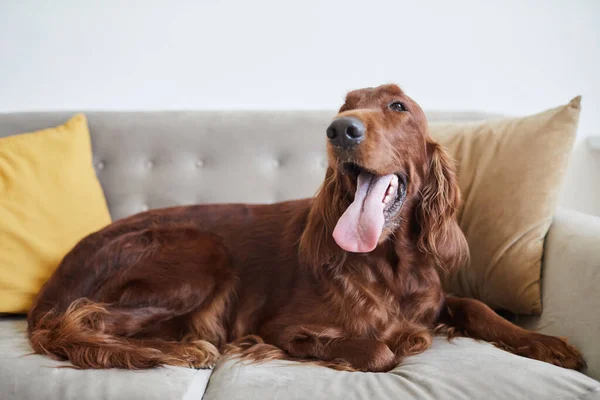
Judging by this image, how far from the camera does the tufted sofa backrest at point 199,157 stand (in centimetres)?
221

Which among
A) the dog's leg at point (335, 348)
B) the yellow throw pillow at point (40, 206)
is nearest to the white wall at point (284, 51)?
the yellow throw pillow at point (40, 206)

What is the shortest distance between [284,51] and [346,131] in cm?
141

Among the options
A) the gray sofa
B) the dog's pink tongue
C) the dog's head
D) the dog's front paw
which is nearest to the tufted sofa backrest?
the gray sofa

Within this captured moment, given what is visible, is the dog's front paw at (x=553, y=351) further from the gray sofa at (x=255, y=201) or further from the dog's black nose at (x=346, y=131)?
the dog's black nose at (x=346, y=131)

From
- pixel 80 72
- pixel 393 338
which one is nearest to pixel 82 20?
pixel 80 72

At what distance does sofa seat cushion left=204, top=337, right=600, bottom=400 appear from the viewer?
1.11 meters

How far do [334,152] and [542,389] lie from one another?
0.73 metres

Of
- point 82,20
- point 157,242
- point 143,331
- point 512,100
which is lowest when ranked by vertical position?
point 143,331

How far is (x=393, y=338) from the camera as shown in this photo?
147 cm

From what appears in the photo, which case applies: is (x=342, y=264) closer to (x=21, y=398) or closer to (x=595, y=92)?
(x=21, y=398)

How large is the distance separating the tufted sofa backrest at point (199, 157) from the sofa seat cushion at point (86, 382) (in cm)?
100

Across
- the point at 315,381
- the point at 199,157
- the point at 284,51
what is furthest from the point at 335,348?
the point at 284,51

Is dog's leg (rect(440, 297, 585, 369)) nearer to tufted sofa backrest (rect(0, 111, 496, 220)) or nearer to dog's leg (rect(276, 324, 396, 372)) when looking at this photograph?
dog's leg (rect(276, 324, 396, 372))

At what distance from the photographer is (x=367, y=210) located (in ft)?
4.56
